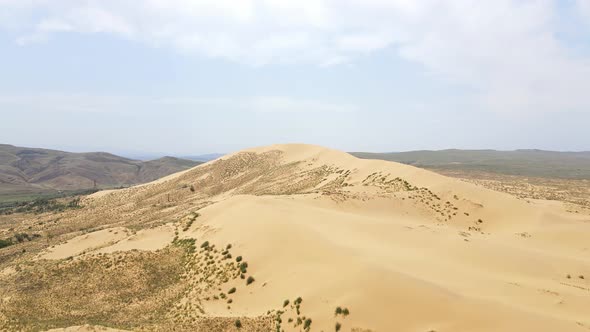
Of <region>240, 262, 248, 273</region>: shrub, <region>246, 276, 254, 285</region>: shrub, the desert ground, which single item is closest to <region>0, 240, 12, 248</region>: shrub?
the desert ground

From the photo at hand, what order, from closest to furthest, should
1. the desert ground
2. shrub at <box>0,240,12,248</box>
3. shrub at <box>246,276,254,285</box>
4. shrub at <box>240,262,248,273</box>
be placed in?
the desert ground < shrub at <box>246,276,254,285</box> < shrub at <box>240,262,248,273</box> < shrub at <box>0,240,12,248</box>

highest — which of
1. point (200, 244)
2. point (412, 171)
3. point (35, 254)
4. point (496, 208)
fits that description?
point (412, 171)

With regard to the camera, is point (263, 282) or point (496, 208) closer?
point (263, 282)

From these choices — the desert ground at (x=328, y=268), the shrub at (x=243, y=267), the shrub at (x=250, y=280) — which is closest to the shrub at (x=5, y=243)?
the desert ground at (x=328, y=268)

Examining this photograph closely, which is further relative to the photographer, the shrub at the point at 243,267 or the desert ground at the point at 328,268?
the shrub at the point at 243,267

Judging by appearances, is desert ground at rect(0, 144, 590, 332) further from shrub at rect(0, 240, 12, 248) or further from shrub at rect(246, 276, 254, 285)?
shrub at rect(0, 240, 12, 248)

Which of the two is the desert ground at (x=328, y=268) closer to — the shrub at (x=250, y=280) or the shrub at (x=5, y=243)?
the shrub at (x=250, y=280)

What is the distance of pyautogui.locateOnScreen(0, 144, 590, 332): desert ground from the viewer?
17.3m

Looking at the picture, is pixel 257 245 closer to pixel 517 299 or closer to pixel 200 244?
pixel 200 244

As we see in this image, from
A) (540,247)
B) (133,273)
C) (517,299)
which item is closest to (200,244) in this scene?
(133,273)

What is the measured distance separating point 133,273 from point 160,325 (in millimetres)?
9661

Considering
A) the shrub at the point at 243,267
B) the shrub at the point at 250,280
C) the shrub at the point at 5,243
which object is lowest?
the shrub at the point at 5,243

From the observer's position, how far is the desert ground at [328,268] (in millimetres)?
17312

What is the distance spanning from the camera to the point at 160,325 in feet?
66.2
